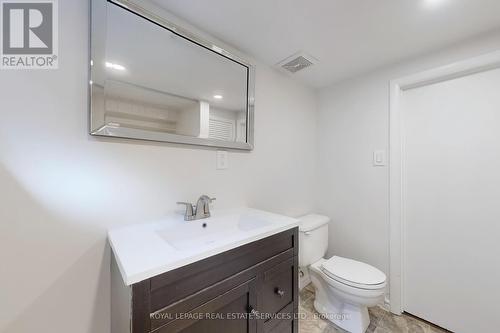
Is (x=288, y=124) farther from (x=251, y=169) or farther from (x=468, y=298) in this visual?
(x=468, y=298)

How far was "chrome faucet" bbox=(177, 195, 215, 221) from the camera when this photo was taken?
3.68 feet

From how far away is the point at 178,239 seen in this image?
1047 mm

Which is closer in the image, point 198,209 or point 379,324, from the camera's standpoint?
point 198,209

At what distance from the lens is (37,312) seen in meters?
0.79

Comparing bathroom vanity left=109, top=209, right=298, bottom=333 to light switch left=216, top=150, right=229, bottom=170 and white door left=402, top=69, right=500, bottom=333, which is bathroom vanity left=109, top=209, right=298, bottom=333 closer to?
light switch left=216, top=150, right=229, bottom=170

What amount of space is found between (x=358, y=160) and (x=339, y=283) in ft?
3.55

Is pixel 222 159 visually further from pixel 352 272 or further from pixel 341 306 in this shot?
pixel 341 306

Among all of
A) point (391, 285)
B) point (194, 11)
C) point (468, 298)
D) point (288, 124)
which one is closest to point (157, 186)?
point (194, 11)

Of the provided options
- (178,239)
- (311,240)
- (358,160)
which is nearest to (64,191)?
(178,239)

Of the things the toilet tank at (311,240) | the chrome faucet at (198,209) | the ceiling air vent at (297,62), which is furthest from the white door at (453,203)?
the chrome faucet at (198,209)

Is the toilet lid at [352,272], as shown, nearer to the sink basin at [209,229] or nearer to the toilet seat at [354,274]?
the toilet seat at [354,274]

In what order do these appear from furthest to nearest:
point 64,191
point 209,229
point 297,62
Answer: point 297,62 < point 209,229 < point 64,191

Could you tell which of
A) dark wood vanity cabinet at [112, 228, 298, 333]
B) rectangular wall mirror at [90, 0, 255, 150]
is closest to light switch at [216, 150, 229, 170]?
rectangular wall mirror at [90, 0, 255, 150]

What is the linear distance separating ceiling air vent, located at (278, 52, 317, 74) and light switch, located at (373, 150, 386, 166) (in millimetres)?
965
